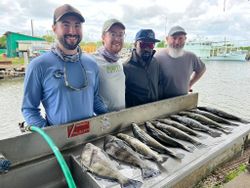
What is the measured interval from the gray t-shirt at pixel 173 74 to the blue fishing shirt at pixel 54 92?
1.79 m

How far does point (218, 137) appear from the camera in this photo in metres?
2.60

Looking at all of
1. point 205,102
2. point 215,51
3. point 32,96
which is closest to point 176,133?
point 32,96

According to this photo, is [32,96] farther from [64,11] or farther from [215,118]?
[215,118]

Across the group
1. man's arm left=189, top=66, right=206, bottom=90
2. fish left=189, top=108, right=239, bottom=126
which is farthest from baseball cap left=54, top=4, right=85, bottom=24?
man's arm left=189, top=66, right=206, bottom=90

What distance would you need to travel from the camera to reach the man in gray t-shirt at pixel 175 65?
374 cm

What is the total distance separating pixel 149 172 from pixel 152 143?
598mm

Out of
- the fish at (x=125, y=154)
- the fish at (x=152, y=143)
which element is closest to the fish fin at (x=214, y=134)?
the fish at (x=152, y=143)

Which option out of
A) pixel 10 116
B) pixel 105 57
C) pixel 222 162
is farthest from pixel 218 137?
pixel 10 116

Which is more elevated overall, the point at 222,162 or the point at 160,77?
the point at 160,77

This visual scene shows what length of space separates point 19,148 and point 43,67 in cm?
78

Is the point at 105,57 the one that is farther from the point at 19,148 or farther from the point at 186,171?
the point at 186,171

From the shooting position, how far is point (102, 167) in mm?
1809

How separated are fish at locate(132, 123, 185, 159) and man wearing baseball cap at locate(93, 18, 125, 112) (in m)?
0.46

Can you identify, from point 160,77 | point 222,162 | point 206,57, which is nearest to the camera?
point 222,162
